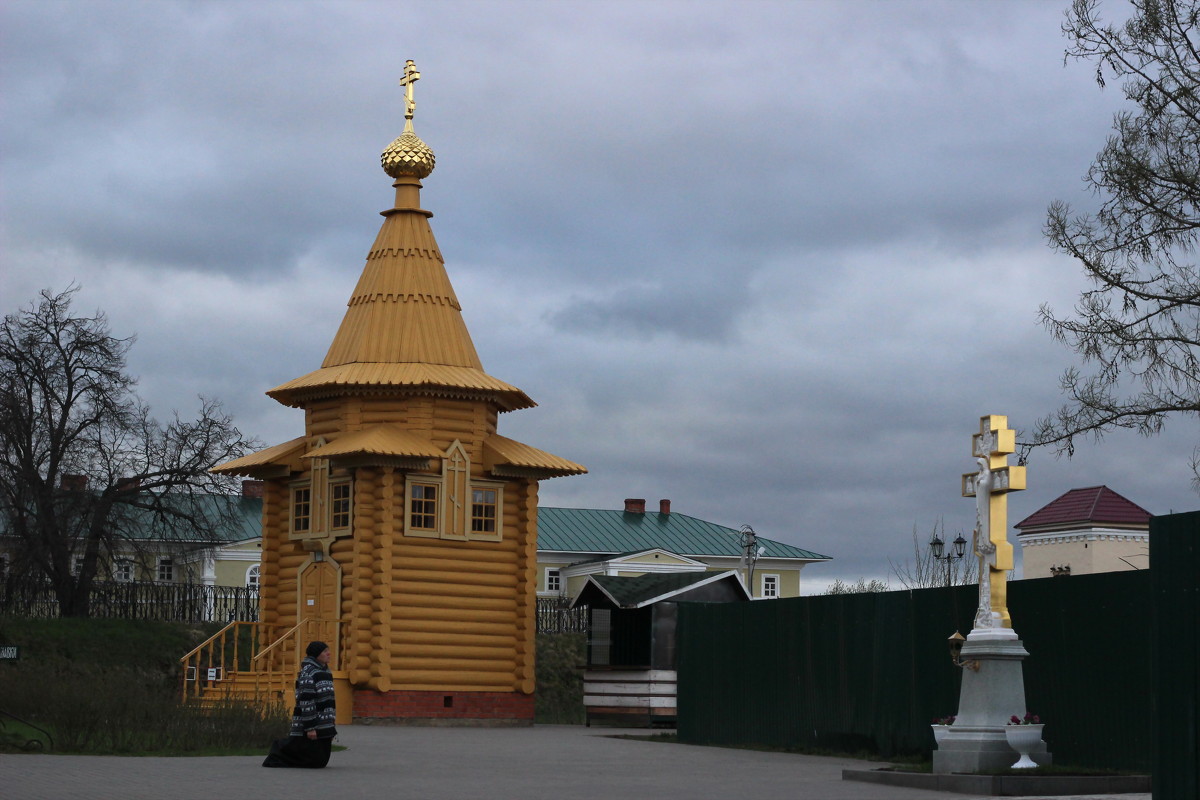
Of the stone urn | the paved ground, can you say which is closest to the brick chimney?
the paved ground

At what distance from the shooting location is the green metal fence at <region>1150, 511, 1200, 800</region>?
10.4 meters

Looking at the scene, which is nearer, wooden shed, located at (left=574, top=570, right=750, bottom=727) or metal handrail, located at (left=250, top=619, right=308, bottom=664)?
wooden shed, located at (left=574, top=570, right=750, bottom=727)

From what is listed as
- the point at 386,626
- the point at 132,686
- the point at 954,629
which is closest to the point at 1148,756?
the point at 954,629

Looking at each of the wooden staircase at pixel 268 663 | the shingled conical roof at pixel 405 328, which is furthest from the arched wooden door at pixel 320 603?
the shingled conical roof at pixel 405 328

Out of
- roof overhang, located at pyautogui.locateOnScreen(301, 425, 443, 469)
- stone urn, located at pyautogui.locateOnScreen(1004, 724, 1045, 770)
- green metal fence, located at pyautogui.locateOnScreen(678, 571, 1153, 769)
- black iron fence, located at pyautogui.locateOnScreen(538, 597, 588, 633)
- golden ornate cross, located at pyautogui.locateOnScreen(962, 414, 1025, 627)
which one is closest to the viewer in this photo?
stone urn, located at pyautogui.locateOnScreen(1004, 724, 1045, 770)

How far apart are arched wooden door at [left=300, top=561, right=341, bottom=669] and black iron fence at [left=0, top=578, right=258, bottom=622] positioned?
7.51m

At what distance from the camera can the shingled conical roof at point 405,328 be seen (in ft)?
96.9

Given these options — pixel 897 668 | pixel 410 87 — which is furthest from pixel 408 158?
pixel 897 668

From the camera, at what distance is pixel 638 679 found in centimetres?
2798

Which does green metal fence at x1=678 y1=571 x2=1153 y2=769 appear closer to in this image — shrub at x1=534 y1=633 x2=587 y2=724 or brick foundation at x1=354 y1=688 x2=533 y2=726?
brick foundation at x1=354 y1=688 x2=533 y2=726

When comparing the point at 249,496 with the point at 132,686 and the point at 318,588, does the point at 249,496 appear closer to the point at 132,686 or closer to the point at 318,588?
the point at 318,588

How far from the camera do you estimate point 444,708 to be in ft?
95.8

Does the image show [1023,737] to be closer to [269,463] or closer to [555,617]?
[269,463]

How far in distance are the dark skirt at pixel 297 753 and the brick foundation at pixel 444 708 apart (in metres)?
12.7
